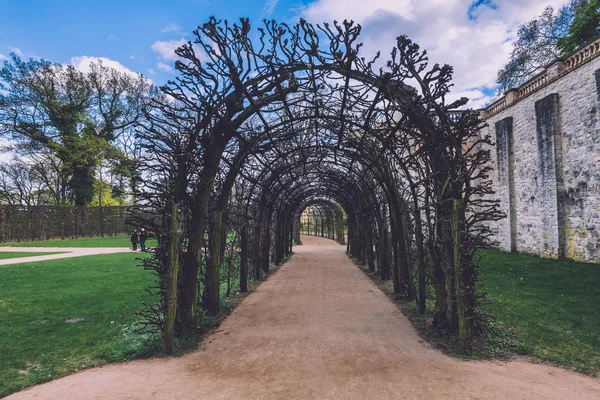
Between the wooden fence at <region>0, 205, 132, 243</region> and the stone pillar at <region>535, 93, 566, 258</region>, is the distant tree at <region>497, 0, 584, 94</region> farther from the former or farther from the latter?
the wooden fence at <region>0, 205, 132, 243</region>

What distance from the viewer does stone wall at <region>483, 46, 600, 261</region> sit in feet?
28.1

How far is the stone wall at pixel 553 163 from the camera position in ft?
28.1

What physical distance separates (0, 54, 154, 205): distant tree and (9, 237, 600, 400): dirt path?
909 inches

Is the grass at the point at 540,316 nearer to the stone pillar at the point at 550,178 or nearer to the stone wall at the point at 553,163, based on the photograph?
the stone pillar at the point at 550,178

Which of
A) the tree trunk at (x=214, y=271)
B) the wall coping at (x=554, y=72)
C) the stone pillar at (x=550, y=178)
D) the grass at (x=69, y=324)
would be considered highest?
the wall coping at (x=554, y=72)

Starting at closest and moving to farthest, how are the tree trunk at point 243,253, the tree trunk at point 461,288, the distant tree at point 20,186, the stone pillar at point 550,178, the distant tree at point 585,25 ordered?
1. the tree trunk at point 461,288
2. the tree trunk at point 243,253
3. the stone pillar at point 550,178
4. the distant tree at point 585,25
5. the distant tree at point 20,186

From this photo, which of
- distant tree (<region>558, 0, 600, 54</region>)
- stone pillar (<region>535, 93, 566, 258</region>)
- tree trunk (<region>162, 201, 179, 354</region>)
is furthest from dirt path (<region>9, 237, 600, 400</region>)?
distant tree (<region>558, 0, 600, 54</region>)

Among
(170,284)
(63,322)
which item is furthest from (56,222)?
(170,284)

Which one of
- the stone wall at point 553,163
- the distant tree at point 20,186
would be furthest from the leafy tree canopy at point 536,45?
the distant tree at point 20,186

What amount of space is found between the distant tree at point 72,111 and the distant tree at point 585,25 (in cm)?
2381

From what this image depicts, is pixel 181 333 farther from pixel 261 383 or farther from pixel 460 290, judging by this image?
pixel 460 290

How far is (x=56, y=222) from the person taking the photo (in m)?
22.4

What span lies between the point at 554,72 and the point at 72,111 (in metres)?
27.1

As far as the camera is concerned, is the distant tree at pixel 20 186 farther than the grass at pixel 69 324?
Yes
